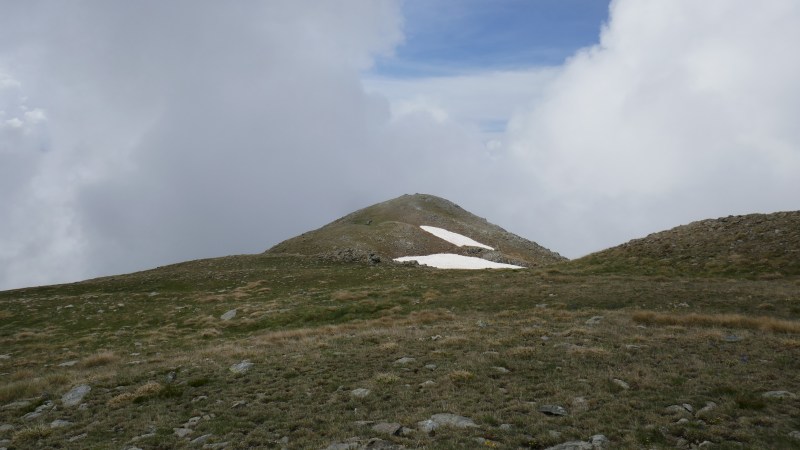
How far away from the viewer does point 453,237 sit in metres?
99.6

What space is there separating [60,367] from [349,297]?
61.9 ft

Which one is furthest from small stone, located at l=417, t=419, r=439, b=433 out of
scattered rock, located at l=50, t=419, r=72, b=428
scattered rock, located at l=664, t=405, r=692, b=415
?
scattered rock, located at l=50, t=419, r=72, b=428

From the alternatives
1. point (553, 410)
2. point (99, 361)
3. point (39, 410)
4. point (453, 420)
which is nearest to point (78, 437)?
point (39, 410)

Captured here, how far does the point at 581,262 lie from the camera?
156 ft

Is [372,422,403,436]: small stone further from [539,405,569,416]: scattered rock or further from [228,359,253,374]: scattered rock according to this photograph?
[228,359,253,374]: scattered rock

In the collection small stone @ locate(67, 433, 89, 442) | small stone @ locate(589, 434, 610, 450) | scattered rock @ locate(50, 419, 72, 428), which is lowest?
small stone @ locate(589, 434, 610, 450)

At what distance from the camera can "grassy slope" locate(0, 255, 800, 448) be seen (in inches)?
444

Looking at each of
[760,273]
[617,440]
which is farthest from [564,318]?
[760,273]

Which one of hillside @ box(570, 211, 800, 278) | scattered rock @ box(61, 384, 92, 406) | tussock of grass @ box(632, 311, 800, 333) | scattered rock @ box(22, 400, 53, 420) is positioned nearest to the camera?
scattered rock @ box(22, 400, 53, 420)

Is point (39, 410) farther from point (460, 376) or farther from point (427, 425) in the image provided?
point (460, 376)

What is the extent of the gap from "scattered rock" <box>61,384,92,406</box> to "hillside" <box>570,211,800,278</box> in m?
39.6

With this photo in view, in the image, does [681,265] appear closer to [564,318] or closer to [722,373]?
[564,318]

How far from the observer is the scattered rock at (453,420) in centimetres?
1105

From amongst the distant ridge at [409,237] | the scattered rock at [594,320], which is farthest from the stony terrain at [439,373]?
the distant ridge at [409,237]
